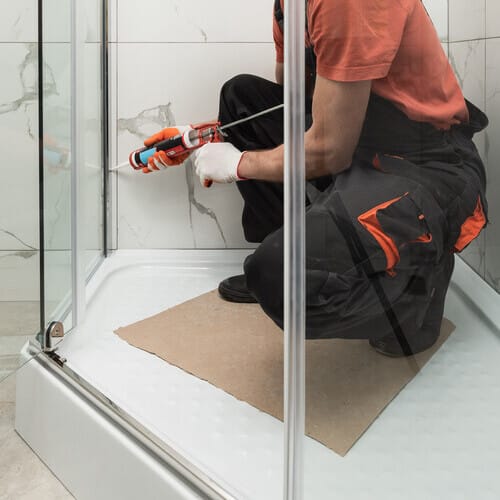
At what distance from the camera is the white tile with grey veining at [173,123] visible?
142cm

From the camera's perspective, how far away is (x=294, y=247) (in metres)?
0.59

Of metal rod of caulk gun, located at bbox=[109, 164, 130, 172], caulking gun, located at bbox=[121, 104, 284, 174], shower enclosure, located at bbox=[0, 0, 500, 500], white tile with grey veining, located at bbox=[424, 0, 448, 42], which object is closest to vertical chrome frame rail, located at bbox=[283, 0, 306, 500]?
shower enclosure, located at bbox=[0, 0, 500, 500]

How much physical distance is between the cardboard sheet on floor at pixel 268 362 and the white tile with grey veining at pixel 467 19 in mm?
330

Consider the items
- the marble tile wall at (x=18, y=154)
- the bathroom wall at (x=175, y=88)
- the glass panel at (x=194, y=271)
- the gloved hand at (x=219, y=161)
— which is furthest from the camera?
the bathroom wall at (x=175, y=88)

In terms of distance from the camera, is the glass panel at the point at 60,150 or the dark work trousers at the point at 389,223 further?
the glass panel at the point at 60,150

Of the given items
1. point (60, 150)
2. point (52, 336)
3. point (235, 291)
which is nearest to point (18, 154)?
point (60, 150)

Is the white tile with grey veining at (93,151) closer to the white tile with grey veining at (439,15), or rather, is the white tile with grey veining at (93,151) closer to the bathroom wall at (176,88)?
the bathroom wall at (176,88)

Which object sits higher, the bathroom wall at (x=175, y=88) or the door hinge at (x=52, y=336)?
the bathroom wall at (x=175, y=88)

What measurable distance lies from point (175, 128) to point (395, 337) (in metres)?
0.95

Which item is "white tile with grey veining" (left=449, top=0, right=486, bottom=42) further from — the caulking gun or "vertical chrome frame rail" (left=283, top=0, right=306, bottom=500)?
the caulking gun

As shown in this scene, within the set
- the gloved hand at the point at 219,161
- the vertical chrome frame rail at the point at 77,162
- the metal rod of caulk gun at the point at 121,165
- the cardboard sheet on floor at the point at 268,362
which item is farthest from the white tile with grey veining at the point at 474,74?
the metal rod of caulk gun at the point at 121,165

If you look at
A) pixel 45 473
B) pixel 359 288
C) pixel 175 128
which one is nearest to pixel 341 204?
pixel 359 288

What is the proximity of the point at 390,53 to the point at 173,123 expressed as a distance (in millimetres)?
987

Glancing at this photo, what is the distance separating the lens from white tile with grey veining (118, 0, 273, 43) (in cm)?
138
